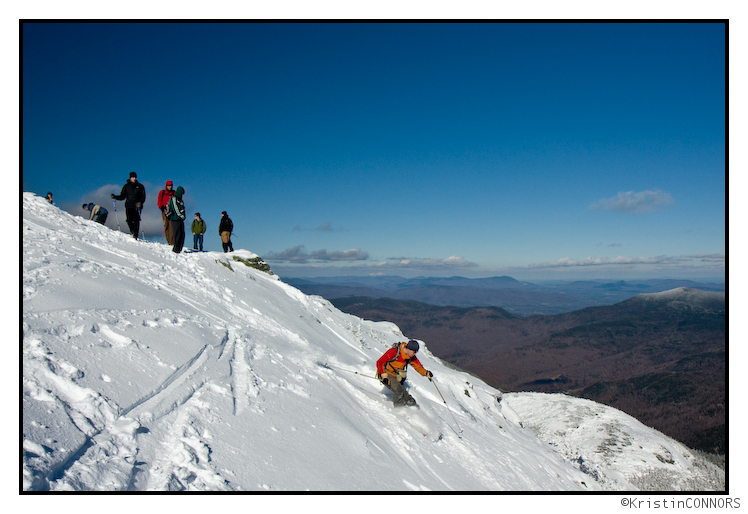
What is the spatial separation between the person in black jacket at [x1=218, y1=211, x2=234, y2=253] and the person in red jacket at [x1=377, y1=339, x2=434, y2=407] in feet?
53.3

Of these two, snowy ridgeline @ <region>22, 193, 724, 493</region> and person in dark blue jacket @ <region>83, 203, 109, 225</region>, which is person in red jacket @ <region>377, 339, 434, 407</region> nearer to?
snowy ridgeline @ <region>22, 193, 724, 493</region>

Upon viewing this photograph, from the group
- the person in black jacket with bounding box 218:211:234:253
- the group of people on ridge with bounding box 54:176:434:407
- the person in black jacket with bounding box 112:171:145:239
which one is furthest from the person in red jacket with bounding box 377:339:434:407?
the person in black jacket with bounding box 218:211:234:253

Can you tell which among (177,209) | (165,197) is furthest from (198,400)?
(165,197)

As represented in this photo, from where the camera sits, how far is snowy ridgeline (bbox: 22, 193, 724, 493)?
14.4 feet

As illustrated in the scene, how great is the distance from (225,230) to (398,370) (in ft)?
55.9

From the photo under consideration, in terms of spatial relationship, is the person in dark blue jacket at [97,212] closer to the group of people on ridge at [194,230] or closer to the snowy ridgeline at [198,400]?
the group of people on ridge at [194,230]

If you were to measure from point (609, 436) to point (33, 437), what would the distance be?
24.5m

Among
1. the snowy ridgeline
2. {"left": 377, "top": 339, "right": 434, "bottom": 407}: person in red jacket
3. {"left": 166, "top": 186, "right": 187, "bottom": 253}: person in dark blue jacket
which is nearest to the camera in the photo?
the snowy ridgeline

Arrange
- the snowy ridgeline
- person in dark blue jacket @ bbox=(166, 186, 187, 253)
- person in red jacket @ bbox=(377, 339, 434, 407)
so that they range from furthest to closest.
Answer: person in dark blue jacket @ bbox=(166, 186, 187, 253) → person in red jacket @ bbox=(377, 339, 434, 407) → the snowy ridgeline

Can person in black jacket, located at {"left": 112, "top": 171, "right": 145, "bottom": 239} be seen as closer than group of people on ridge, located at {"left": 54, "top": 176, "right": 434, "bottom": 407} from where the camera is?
No

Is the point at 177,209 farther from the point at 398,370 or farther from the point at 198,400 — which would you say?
the point at 398,370

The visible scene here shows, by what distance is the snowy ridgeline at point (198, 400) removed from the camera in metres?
4.40

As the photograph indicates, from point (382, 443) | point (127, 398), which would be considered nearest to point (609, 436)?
point (382, 443)

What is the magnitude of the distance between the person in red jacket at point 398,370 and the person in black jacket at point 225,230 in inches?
640
